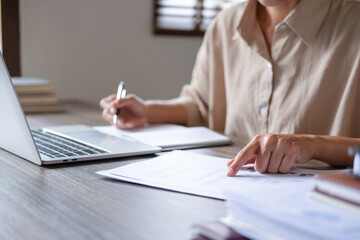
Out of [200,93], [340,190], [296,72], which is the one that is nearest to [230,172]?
[340,190]

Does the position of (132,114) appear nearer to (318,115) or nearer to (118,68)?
(318,115)

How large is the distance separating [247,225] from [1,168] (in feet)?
1.95

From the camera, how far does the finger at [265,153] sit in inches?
36.5

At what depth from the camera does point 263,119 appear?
154 cm

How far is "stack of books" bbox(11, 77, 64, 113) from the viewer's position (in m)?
1.82

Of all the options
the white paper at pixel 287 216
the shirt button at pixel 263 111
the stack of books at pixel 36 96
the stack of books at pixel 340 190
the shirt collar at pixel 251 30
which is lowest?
the stack of books at pixel 36 96

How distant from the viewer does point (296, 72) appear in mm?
1446

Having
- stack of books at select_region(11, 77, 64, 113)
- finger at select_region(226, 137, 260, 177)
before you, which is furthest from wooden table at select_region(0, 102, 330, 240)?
stack of books at select_region(11, 77, 64, 113)

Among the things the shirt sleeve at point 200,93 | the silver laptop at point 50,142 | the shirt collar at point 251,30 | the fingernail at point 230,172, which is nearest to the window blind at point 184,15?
the shirt sleeve at point 200,93

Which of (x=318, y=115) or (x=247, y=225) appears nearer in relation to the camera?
(x=247, y=225)

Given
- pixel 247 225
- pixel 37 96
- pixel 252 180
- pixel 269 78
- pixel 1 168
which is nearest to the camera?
pixel 247 225

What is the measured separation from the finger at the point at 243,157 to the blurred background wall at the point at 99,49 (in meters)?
1.49

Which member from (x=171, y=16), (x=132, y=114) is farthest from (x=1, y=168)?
(x=171, y=16)

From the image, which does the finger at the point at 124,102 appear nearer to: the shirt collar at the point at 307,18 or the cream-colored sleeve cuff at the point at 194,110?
the cream-colored sleeve cuff at the point at 194,110
